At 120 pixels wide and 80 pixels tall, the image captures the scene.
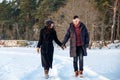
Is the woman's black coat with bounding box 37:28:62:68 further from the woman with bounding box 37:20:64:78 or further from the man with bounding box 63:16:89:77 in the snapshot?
the man with bounding box 63:16:89:77

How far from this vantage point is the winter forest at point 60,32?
1508 centimetres

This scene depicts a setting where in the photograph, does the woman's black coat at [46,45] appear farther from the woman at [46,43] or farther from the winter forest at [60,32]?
the winter forest at [60,32]

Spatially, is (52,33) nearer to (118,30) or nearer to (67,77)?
(67,77)

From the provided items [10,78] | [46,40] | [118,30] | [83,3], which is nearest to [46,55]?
[46,40]

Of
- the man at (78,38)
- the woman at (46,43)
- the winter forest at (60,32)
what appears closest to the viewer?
the man at (78,38)

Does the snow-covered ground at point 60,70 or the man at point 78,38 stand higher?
the man at point 78,38

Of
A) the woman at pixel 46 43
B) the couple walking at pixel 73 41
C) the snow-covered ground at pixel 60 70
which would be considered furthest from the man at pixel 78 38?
the snow-covered ground at pixel 60 70

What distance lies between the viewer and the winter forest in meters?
15.1

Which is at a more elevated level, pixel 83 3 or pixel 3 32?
pixel 83 3

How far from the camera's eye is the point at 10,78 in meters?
11.3

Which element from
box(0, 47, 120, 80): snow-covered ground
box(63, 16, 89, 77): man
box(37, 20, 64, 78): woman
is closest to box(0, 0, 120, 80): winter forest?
box(0, 47, 120, 80): snow-covered ground

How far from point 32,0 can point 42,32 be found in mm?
62039

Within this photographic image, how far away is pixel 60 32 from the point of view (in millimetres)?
50156

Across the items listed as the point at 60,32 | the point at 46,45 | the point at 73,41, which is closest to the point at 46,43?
the point at 46,45
